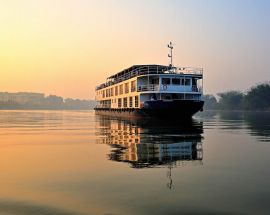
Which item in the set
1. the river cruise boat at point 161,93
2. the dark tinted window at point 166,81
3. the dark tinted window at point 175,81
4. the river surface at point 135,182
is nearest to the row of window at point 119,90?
the river cruise boat at point 161,93

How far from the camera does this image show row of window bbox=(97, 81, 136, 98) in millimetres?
54122

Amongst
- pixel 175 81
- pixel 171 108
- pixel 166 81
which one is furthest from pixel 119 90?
pixel 171 108

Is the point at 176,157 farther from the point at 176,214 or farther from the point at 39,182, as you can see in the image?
the point at 176,214

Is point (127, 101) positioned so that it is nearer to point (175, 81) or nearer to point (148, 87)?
point (148, 87)

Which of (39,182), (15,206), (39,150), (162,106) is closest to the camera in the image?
(15,206)

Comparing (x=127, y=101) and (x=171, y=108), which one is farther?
(x=127, y=101)

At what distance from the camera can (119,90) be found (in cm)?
6500

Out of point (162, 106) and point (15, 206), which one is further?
point (162, 106)

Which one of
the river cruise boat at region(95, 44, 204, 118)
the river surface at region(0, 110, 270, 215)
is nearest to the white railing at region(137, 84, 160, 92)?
the river cruise boat at region(95, 44, 204, 118)

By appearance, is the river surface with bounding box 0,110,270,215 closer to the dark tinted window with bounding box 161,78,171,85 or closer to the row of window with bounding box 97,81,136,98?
the dark tinted window with bounding box 161,78,171,85

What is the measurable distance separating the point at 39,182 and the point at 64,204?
2.56m

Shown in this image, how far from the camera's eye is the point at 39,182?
1034cm

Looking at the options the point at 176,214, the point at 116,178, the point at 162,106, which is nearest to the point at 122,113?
the point at 162,106

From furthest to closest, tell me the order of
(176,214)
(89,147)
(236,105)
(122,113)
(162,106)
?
(236,105), (122,113), (162,106), (89,147), (176,214)
